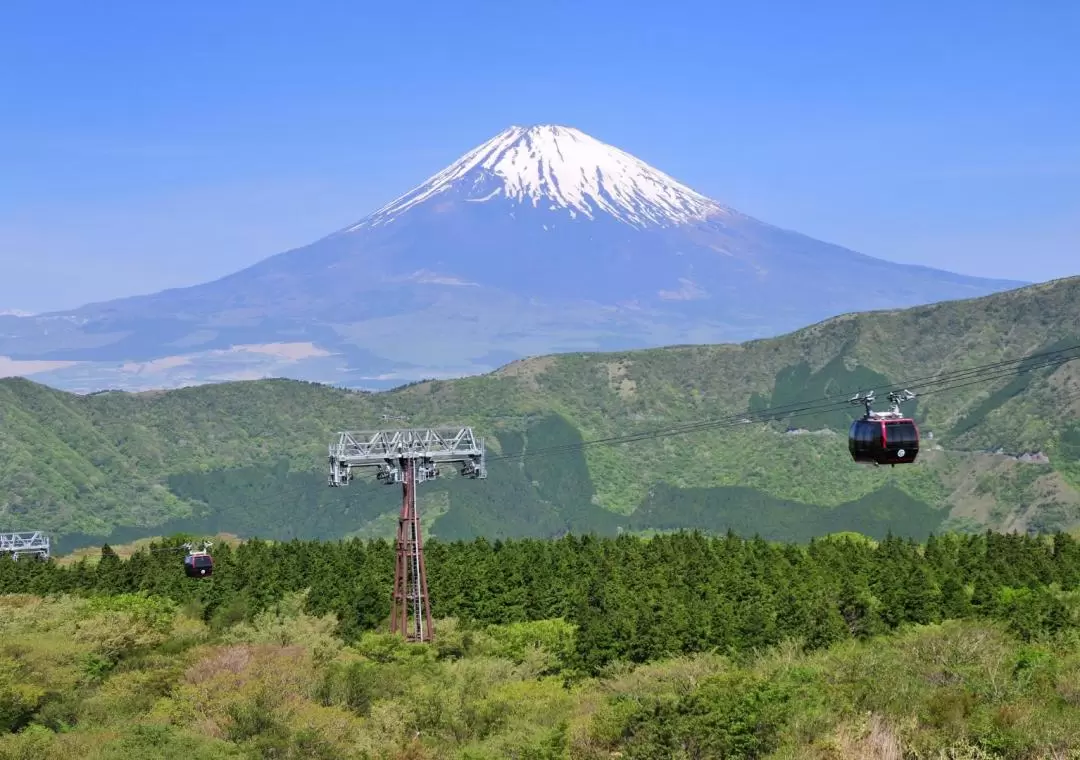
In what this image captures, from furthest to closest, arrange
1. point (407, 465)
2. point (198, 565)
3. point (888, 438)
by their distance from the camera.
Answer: point (198, 565)
point (407, 465)
point (888, 438)

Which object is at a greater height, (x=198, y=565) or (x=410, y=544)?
(x=410, y=544)

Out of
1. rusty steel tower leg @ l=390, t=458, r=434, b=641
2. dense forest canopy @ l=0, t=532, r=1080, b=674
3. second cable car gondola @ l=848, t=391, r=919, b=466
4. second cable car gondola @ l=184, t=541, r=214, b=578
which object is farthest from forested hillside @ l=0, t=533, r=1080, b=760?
second cable car gondola @ l=848, t=391, r=919, b=466

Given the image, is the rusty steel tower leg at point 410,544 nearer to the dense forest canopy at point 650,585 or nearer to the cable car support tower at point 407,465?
the cable car support tower at point 407,465

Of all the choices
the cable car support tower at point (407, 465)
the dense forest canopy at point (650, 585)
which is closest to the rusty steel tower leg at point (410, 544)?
the cable car support tower at point (407, 465)

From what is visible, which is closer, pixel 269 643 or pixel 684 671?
pixel 684 671

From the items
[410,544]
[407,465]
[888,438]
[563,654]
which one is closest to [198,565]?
[410,544]

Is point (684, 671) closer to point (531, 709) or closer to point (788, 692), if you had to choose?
point (531, 709)

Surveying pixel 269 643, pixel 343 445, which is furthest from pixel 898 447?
pixel 269 643

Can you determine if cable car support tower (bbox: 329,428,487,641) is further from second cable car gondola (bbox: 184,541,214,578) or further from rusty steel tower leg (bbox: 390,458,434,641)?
second cable car gondola (bbox: 184,541,214,578)

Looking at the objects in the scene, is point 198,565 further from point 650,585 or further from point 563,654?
point 650,585
